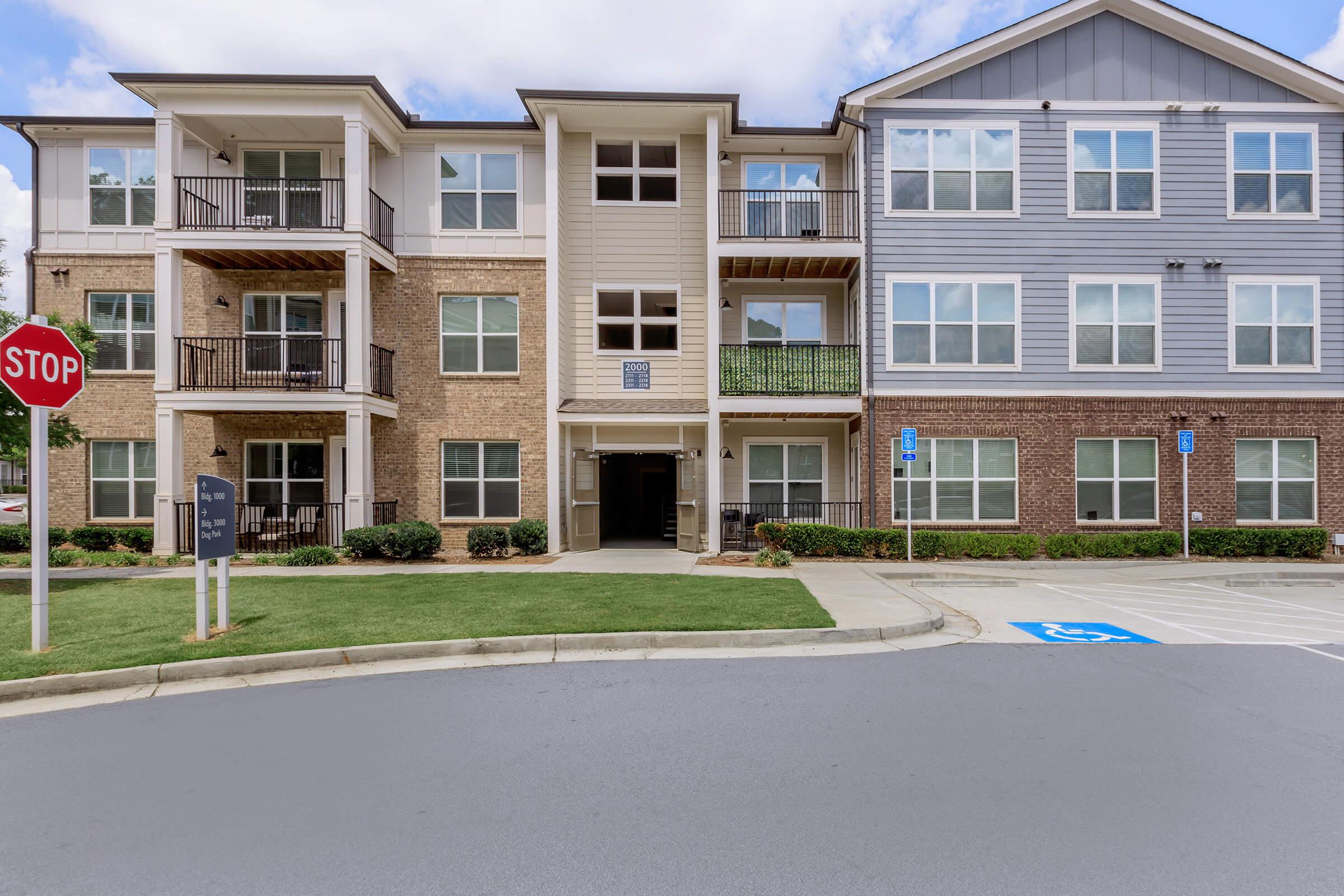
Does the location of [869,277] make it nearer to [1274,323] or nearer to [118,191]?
[1274,323]

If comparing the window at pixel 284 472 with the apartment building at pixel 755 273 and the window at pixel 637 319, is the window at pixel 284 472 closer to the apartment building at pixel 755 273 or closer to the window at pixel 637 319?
the apartment building at pixel 755 273

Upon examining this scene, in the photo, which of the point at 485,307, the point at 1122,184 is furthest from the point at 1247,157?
the point at 485,307

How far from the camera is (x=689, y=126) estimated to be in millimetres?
16953

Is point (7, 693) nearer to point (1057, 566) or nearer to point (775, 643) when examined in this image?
point (775, 643)

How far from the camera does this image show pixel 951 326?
53.4ft

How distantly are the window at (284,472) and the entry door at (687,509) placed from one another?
817cm

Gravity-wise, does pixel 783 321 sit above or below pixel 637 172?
below

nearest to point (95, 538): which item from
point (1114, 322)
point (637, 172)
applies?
point (637, 172)

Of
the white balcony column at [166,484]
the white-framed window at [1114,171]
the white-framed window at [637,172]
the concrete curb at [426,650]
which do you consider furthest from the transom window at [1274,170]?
the white balcony column at [166,484]

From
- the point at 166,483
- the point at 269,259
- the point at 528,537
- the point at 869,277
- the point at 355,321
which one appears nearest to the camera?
the point at 166,483

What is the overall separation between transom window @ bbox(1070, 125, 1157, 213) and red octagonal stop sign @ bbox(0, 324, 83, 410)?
18.0 metres

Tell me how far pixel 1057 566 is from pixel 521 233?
1368 centimetres

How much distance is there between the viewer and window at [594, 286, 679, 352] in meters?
17.4

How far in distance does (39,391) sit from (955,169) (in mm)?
16452
